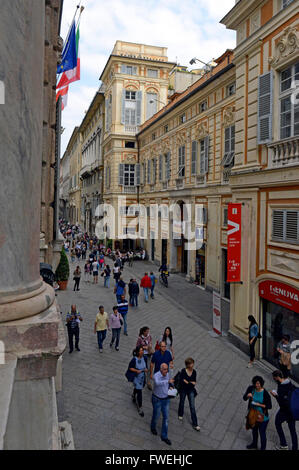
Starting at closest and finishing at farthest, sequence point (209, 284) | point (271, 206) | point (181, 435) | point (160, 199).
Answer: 1. point (181, 435)
2. point (271, 206)
3. point (209, 284)
4. point (160, 199)

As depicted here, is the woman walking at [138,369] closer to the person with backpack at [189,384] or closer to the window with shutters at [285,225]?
the person with backpack at [189,384]

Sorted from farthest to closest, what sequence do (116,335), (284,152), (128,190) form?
(128,190)
(116,335)
(284,152)

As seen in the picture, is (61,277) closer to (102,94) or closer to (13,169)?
(13,169)

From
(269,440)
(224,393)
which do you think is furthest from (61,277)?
(269,440)

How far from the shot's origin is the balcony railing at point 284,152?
373 inches

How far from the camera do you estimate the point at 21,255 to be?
9.36ft

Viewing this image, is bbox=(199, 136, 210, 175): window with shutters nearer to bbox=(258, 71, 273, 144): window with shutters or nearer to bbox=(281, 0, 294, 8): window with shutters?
bbox=(258, 71, 273, 144): window with shutters

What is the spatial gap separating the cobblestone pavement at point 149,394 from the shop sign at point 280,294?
7.07 ft

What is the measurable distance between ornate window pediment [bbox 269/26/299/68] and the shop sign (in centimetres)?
639

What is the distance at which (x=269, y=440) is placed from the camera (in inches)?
278

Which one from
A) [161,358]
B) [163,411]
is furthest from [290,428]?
[161,358]

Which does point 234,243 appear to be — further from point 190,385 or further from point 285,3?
point 285,3

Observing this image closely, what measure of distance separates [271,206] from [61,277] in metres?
12.3

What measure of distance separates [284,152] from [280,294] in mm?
4064
